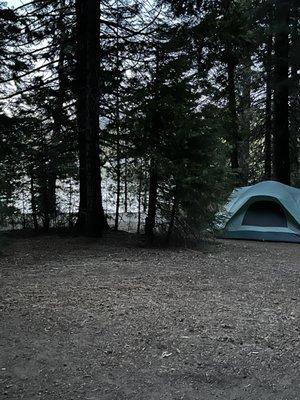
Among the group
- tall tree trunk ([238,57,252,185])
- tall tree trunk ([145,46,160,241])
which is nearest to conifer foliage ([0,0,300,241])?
tall tree trunk ([145,46,160,241])

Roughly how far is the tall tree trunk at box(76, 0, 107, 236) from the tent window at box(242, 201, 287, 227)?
150 inches

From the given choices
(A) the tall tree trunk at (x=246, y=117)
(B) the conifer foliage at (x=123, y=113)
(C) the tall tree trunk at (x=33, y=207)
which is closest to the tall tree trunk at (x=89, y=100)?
(B) the conifer foliage at (x=123, y=113)

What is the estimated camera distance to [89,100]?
9844 millimetres

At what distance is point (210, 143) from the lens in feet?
30.2

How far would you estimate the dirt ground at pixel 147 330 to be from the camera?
3631 millimetres

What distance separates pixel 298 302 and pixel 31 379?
3361 mm

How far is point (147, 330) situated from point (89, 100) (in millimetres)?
6212

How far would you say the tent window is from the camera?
12.1 meters

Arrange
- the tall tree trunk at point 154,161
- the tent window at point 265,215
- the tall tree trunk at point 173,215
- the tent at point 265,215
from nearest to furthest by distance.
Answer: the tall tree trunk at point 154,161 < the tall tree trunk at point 173,215 < the tent at point 265,215 < the tent window at point 265,215

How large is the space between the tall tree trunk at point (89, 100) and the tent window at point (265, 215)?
150 inches

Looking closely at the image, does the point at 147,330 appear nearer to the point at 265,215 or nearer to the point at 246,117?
the point at 265,215

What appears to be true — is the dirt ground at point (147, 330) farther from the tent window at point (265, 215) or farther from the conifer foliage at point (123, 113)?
the tent window at point (265, 215)

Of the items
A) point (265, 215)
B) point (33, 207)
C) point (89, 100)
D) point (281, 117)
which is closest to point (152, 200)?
point (89, 100)

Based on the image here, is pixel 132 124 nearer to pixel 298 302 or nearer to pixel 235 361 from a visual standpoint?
pixel 298 302
